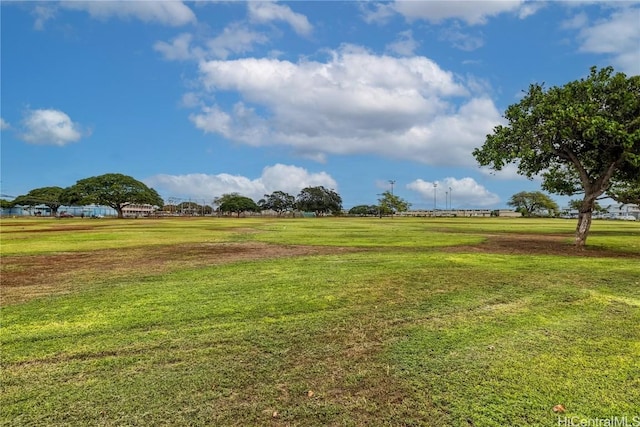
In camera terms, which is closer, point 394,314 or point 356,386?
point 356,386

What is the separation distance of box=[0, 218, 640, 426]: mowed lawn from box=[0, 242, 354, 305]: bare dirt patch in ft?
0.48

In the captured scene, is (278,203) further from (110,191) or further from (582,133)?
(582,133)

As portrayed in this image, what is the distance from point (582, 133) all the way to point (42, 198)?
13745cm

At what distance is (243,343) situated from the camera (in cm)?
557

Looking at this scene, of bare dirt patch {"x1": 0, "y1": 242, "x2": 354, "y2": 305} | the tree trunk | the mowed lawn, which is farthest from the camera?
the tree trunk

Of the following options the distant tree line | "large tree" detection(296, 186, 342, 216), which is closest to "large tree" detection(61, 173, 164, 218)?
the distant tree line

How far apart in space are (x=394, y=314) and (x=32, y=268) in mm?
11774

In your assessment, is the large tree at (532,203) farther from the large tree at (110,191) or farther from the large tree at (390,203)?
the large tree at (110,191)

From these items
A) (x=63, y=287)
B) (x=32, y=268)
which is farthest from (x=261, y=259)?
(x=32, y=268)

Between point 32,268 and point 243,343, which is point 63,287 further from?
point 243,343

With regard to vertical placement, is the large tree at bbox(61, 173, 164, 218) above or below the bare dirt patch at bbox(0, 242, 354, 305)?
above

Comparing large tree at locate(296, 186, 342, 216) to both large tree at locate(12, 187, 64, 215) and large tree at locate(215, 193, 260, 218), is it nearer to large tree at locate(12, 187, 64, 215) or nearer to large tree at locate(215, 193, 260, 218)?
large tree at locate(215, 193, 260, 218)

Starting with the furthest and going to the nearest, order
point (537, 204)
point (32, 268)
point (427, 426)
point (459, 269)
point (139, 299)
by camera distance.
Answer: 1. point (537, 204)
2. point (32, 268)
3. point (459, 269)
4. point (139, 299)
5. point (427, 426)

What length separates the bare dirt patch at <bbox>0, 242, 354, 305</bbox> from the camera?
9.67 metres
